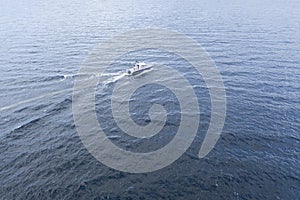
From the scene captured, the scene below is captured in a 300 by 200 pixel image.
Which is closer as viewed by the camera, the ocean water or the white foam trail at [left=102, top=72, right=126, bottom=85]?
the ocean water

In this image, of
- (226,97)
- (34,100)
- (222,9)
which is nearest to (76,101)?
(34,100)

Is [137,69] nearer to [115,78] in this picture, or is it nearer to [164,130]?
[115,78]

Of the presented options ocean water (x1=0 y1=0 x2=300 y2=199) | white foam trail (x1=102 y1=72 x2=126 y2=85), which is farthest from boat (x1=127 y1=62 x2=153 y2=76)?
ocean water (x1=0 y1=0 x2=300 y2=199)

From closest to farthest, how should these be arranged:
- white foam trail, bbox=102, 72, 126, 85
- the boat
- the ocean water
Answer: the ocean water, white foam trail, bbox=102, 72, 126, 85, the boat

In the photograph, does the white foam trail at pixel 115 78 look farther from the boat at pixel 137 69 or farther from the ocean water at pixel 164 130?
the boat at pixel 137 69

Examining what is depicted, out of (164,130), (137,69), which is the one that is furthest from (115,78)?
(164,130)

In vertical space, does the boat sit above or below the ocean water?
above

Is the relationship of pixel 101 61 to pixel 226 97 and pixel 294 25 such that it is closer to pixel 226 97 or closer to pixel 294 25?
pixel 226 97

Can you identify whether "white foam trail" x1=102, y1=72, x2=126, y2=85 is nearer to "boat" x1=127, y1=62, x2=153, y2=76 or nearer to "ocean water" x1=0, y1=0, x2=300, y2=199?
"ocean water" x1=0, y1=0, x2=300, y2=199

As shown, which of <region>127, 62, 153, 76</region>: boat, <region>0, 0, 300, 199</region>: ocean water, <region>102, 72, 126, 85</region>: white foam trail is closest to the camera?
<region>0, 0, 300, 199</region>: ocean water
